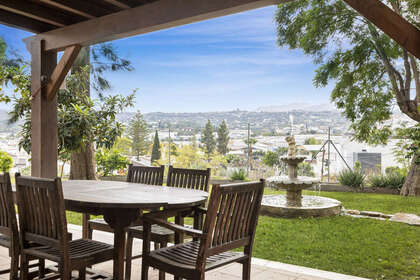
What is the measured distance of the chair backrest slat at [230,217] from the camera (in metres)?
1.92

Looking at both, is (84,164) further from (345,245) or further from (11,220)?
(11,220)

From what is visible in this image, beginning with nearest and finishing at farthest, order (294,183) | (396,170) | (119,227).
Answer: (119,227) → (294,183) → (396,170)

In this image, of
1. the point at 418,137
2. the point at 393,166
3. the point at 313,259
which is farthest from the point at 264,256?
the point at 393,166

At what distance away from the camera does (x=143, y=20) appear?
3488 millimetres

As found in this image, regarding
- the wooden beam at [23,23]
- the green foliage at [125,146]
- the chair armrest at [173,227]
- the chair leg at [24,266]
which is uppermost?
the wooden beam at [23,23]

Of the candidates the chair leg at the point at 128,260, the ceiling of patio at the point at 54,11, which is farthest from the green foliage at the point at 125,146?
the chair leg at the point at 128,260

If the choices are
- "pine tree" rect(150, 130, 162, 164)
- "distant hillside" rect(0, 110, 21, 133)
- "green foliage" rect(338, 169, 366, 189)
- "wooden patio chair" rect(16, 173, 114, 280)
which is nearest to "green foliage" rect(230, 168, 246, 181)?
"green foliage" rect(338, 169, 366, 189)

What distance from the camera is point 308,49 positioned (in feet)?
26.4

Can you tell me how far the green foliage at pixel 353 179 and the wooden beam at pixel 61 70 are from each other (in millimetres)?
6572

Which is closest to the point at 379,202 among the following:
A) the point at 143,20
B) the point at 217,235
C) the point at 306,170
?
the point at 306,170

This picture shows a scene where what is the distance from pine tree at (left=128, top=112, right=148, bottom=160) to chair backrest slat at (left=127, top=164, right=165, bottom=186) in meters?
8.59

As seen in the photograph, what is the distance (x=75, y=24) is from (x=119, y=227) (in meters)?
2.56

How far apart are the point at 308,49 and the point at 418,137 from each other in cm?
274

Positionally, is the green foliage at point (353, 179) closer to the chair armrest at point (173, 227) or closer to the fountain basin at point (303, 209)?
the fountain basin at point (303, 209)
